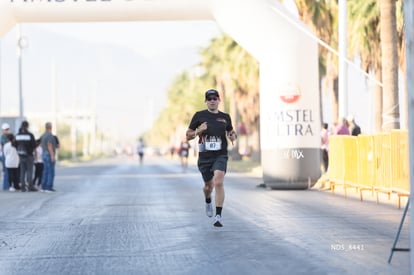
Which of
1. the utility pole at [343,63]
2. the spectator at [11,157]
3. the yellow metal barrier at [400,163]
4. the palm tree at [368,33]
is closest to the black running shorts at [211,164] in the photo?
the yellow metal barrier at [400,163]

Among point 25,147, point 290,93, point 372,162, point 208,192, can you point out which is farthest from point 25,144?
point 208,192

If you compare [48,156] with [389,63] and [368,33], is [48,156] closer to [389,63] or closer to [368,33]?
[389,63]

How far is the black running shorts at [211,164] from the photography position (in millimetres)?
14805

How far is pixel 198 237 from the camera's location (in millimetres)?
13070

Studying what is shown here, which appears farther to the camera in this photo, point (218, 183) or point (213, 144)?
point (213, 144)

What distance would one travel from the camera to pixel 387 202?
20.6 meters

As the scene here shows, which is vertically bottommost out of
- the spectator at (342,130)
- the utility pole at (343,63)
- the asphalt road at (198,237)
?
the asphalt road at (198,237)

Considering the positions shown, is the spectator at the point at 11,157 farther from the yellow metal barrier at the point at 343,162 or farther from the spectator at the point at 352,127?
the spectator at the point at 352,127

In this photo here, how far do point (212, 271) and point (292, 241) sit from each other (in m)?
2.87

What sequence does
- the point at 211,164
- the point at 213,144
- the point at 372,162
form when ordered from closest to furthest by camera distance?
the point at 213,144
the point at 211,164
the point at 372,162

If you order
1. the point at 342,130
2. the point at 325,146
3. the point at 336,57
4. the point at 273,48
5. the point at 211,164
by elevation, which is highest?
the point at 336,57

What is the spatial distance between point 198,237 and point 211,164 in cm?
209

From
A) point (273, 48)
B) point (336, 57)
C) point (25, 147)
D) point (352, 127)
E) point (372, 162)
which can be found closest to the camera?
point (372, 162)

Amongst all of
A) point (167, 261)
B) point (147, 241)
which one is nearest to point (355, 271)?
point (167, 261)
